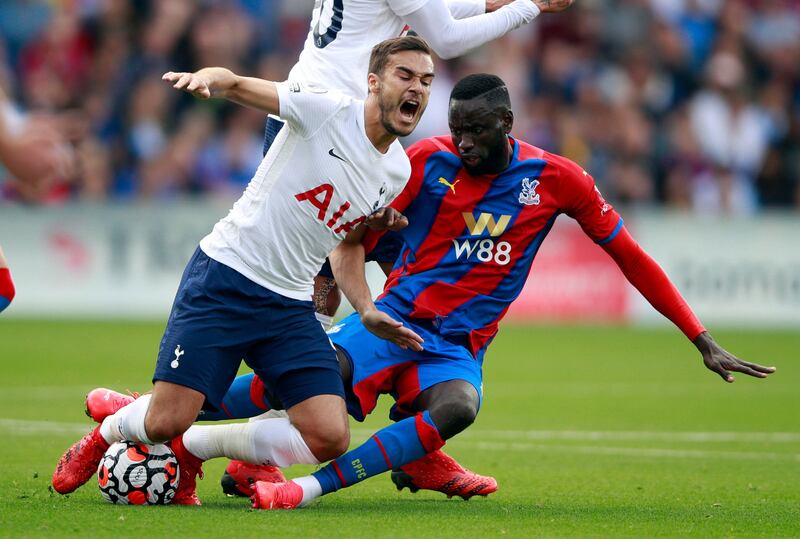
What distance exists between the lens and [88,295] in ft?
61.5

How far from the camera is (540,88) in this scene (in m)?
20.5

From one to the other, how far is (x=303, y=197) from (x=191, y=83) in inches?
44.5

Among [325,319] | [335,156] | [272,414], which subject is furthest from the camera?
[325,319]

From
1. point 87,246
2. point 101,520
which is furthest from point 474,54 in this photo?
point 101,520

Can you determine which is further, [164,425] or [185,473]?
[185,473]

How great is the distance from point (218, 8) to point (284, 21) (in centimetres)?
122

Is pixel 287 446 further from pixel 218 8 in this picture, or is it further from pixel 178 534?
pixel 218 8

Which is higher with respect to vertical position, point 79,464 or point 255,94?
point 255,94

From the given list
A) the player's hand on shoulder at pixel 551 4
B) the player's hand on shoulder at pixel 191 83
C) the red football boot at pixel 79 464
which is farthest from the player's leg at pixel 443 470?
the player's hand on shoulder at pixel 551 4

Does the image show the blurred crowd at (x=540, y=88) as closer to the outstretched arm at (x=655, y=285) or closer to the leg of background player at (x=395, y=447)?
the outstretched arm at (x=655, y=285)

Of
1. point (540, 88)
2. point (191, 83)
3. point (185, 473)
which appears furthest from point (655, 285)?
point (540, 88)

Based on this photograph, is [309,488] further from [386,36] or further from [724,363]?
[386,36]

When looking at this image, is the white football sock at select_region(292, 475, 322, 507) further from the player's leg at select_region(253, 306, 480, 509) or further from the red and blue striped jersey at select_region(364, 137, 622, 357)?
the red and blue striped jersey at select_region(364, 137, 622, 357)

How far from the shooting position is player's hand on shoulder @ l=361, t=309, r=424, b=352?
7132 millimetres
